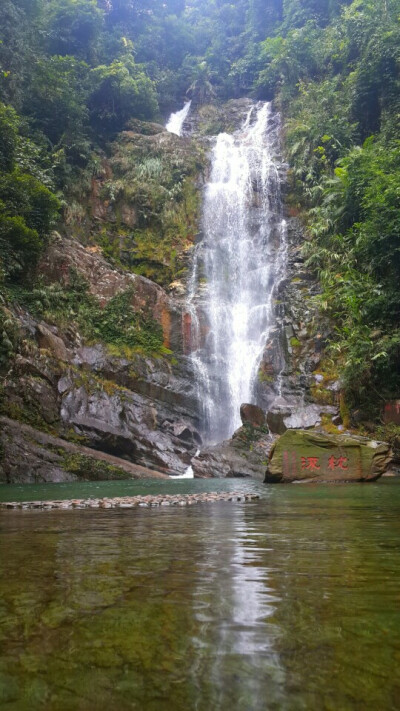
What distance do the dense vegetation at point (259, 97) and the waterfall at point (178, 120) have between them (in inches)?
35.0

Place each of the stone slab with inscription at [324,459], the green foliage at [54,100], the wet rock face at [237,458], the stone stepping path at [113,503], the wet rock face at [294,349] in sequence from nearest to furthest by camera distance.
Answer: the stone stepping path at [113,503], the stone slab with inscription at [324,459], the wet rock face at [237,458], the wet rock face at [294,349], the green foliage at [54,100]

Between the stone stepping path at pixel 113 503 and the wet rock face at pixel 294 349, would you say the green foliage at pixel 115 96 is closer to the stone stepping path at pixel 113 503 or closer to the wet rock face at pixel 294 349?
the wet rock face at pixel 294 349

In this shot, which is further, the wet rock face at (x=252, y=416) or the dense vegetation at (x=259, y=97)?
the dense vegetation at (x=259, y=97)

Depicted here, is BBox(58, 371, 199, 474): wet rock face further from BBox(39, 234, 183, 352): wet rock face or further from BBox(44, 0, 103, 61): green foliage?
BBox(44, 0, 103, 61): green foliage

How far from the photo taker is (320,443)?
36.2 ft

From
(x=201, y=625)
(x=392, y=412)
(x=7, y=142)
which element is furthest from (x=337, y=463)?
(x=7, y=142)

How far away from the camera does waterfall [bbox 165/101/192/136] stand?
117ft

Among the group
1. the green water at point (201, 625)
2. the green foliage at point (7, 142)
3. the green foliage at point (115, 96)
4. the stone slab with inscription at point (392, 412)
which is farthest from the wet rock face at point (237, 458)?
the green foliage at point (115, 96)

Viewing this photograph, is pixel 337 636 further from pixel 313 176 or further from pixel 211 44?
pixel 211 44

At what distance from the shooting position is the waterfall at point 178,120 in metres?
35.6

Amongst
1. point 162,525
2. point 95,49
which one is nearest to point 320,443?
point 162,525

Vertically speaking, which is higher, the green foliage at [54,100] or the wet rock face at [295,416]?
the green foliage at [54,100]

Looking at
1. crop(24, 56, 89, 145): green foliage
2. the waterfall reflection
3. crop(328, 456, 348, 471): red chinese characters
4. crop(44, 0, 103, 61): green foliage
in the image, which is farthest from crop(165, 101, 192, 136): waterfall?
the waterfall reflection

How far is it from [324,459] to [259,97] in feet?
116
